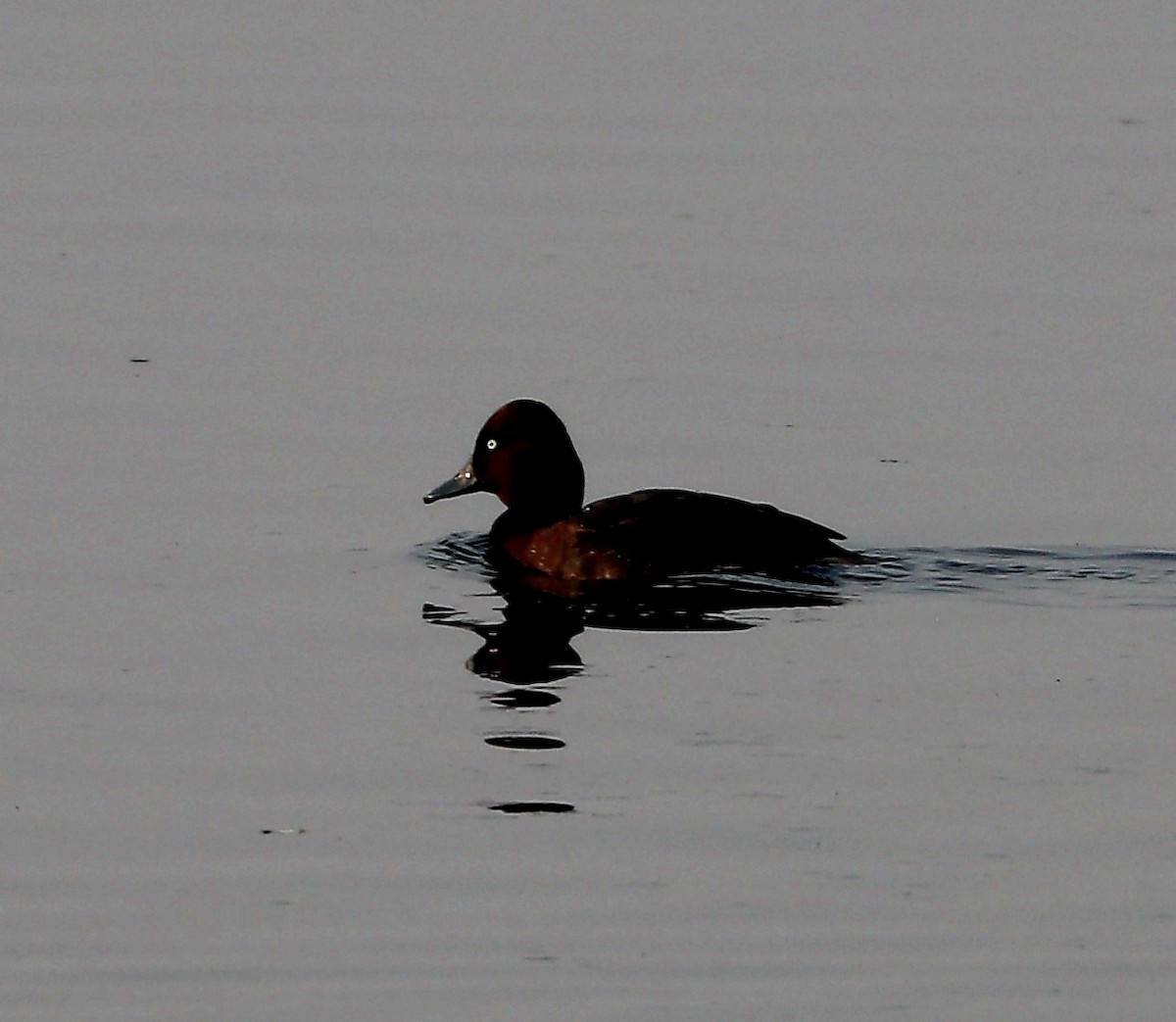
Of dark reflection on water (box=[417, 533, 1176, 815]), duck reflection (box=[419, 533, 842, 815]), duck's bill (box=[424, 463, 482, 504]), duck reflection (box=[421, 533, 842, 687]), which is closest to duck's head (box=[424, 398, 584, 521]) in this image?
duck's bill (box=[424, 463, 482, 504])

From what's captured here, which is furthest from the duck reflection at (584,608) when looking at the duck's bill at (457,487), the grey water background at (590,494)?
the duck's bill at (457,487)

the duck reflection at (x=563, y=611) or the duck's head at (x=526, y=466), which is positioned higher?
the duck's head at (x=526, y=466)

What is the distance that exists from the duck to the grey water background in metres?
0.32

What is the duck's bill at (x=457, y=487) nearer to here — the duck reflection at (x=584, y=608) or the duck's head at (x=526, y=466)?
the duck's head at (x=526, y=466)

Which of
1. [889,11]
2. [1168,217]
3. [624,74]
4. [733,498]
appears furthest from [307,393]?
[889,11]

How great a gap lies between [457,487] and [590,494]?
1.01m

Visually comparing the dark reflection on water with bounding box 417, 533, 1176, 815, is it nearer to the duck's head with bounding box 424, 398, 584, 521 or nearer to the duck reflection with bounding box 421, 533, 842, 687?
the duck reflection with bounding box 421, 533, 842, 687

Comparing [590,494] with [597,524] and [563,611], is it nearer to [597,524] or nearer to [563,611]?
[597,524]

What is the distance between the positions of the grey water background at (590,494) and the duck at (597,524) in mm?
321

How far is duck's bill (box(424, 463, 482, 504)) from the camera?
12.9m

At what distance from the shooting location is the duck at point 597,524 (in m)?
12.0

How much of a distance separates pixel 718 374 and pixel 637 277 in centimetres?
216

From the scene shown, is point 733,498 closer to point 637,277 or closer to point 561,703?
point 561,703

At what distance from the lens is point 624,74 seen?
76.2 ft
